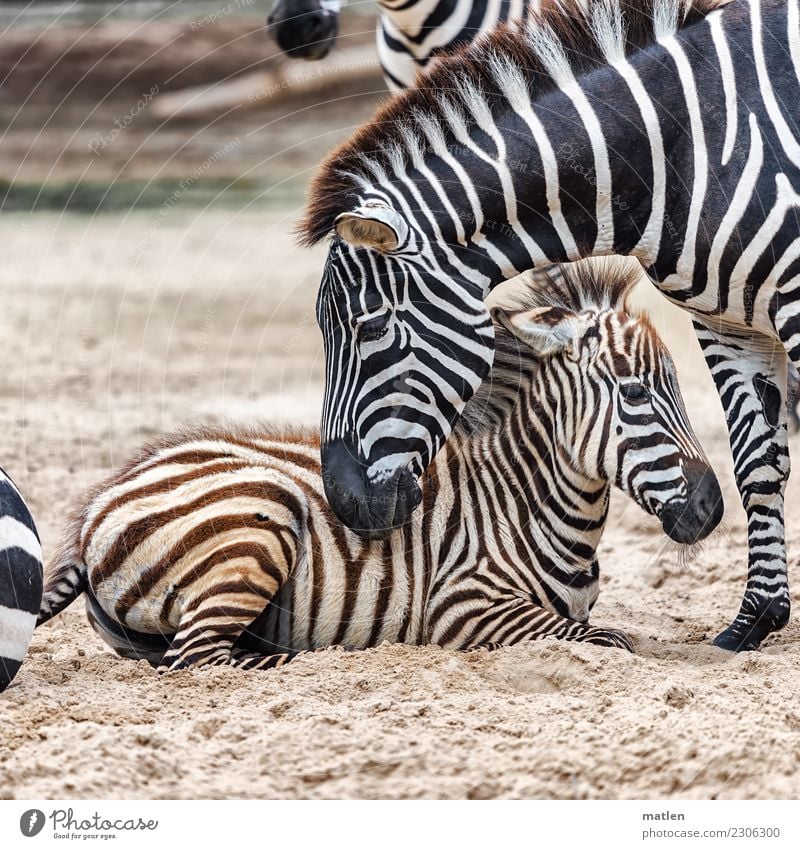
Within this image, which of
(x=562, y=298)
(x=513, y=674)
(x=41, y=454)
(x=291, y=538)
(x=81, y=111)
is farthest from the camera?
(x=81, y=111)

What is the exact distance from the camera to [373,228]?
4.69 m

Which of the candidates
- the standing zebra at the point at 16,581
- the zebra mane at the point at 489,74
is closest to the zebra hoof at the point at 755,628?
the zebra mane at the point at 489,74

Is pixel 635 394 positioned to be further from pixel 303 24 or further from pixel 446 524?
pixel 303 24

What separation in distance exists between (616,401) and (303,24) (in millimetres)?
4644

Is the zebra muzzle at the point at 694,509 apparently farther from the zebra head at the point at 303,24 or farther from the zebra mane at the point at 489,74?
the zebra head at the point at 303,24

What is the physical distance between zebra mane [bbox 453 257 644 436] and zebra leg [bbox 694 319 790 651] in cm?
48

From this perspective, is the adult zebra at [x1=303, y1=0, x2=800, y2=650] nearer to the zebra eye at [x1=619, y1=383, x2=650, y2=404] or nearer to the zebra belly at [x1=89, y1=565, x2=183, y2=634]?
the zebra eye at [x1=619, y1=383, x2=650, y2=404]

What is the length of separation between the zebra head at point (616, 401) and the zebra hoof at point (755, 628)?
665 mm

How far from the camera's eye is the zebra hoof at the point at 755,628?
562 centimetres

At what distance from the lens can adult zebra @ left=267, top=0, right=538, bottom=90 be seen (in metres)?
8.50
